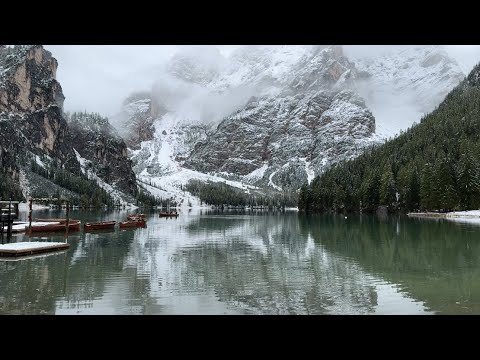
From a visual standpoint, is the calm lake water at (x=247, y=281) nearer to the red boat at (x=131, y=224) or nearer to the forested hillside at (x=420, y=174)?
the red boat at (x=131, y=224)

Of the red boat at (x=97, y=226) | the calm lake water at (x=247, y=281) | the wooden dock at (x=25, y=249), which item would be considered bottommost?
the calm lake water at (x=247, y=281)

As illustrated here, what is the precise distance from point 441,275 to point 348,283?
5.85m

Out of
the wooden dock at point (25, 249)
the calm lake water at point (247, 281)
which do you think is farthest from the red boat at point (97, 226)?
the wooden dock at point (25, 249)

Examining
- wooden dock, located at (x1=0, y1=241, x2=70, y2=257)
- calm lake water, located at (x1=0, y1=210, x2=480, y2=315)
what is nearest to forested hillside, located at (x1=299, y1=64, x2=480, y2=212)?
calm lake water, located at (x1=0, y1=210, x2=480, y2=315)

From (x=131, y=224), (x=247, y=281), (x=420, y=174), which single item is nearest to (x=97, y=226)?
(x=131, y=224)

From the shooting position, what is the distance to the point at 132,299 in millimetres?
19969

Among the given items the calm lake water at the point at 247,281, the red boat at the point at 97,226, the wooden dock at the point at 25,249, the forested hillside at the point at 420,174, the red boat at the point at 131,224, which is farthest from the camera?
the forested hillside at the point at 420,174

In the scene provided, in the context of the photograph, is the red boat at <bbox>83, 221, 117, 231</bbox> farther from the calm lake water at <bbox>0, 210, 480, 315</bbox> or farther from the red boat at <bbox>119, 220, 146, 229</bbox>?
the calm lake water at <bbox>0, 210, 480, 315</bbox>

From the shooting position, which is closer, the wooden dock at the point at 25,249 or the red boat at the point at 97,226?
the wooden dock at the point at 25,249

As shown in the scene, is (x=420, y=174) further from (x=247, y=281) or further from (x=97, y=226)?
(x=247, y=281)

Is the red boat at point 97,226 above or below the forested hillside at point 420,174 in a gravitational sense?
below
